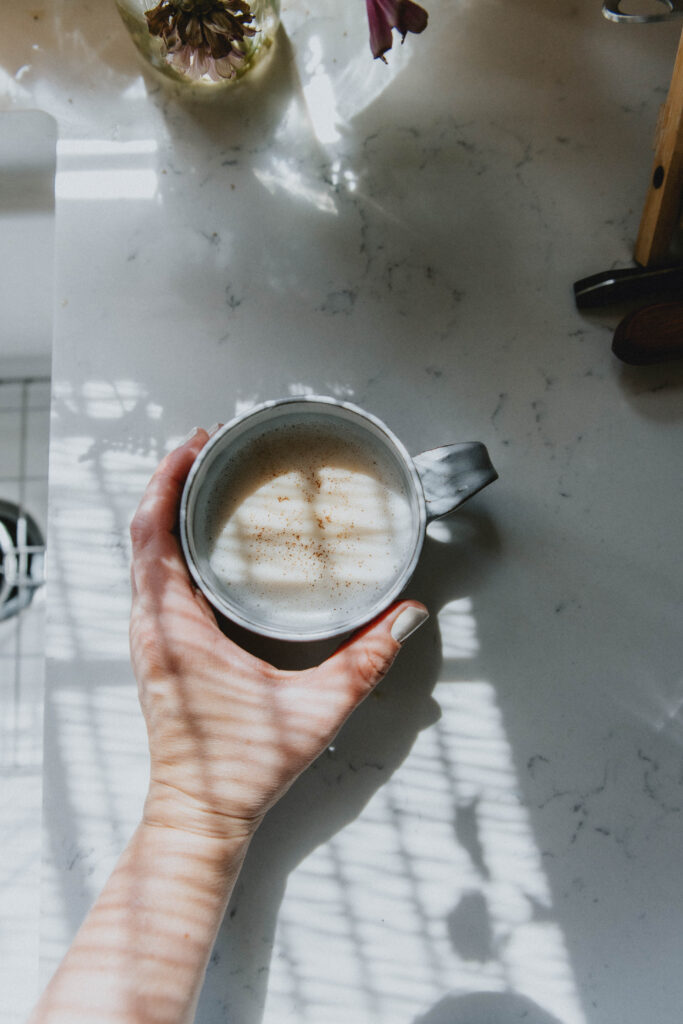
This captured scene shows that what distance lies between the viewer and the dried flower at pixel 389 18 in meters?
0.60

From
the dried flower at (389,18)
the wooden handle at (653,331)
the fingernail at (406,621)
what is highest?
the dried flower at (389,18)

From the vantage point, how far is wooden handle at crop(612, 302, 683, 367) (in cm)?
70

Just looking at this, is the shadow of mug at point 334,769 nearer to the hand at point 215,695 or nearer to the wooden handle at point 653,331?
the hand at point 215,695

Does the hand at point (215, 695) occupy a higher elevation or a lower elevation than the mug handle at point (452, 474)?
lower

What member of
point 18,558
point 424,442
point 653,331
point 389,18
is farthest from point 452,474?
point 18,558

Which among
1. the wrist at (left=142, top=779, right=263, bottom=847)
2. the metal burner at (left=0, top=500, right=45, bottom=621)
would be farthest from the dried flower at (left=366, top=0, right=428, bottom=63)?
the metal burner at (left=0, top=500, right=45, bottom=621)

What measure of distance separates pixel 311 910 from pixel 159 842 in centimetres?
16

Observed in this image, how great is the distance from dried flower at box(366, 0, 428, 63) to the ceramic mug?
0.28m

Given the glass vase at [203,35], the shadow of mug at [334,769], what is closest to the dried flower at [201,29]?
the glass vase at [203,35]

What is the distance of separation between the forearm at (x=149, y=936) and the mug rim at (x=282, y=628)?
0.19 metres

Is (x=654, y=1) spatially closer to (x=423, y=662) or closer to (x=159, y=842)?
(x=423, y=662)

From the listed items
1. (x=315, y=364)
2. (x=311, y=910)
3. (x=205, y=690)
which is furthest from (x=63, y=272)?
(x=311, y=910)

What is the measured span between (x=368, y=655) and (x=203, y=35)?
1.75 ft

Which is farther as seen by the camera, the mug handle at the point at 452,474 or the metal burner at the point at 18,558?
the metal burner at the point at 18,558
